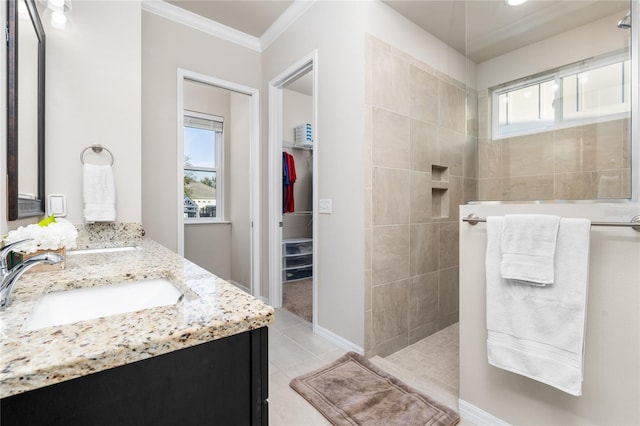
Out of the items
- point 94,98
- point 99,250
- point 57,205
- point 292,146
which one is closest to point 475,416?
point 99,250

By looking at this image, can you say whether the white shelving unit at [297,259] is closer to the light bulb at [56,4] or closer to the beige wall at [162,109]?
the beige wall at [162,109]

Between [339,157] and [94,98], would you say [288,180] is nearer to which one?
[339,157]

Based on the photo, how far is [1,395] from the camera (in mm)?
401

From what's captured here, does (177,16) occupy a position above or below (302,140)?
above

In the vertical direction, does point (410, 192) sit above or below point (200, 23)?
below

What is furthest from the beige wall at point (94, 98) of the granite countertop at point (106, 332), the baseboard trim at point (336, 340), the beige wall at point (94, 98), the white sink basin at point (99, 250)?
the baseboard trim at point (336, 340)

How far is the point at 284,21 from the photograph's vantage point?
8.87 feet

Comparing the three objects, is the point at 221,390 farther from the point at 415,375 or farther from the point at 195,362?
the point at 415,375

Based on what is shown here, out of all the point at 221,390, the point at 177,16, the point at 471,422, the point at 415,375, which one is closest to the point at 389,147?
the point at 415,375

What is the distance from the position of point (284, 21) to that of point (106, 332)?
2.88 meters

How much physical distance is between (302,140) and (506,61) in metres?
2.75

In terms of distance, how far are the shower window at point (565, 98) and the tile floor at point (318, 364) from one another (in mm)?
1507

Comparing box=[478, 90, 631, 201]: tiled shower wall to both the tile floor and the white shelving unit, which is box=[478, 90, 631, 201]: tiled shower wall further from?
the white shelving unit

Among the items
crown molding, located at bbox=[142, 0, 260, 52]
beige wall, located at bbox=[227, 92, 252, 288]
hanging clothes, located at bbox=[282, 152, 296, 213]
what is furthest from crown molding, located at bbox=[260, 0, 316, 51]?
hanging clothes, located at bbox=[282, 152, 296, 213]
